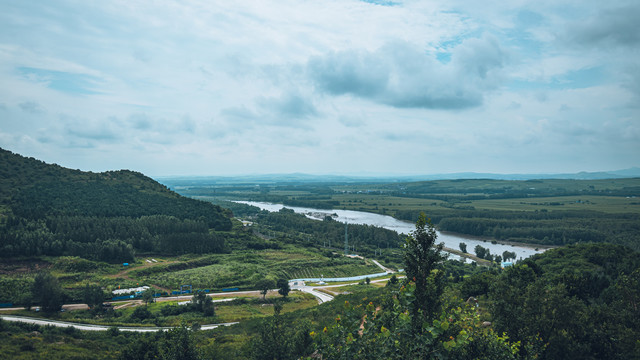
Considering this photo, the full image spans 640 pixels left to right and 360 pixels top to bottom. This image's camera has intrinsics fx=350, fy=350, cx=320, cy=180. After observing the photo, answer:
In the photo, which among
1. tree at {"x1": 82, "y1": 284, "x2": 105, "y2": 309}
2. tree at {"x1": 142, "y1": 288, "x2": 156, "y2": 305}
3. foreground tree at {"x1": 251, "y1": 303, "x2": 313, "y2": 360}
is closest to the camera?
foreground tree at {"x1": 251, "y1": 303, "x2": 313, "y2": 360}

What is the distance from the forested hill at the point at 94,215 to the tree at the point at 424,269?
85.0 metres

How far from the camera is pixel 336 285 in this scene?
7725 centimetres

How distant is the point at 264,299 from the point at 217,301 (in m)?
8.32

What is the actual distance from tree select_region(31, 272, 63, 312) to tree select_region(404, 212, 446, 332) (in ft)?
191

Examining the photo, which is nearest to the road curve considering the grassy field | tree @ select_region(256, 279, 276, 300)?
tree @ select_region(256, 279, 276, 300)

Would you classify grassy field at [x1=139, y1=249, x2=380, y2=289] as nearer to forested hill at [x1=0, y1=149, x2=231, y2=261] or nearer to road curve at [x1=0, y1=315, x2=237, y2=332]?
forested hill at [x1=0, y1=149, x2=231, y2=261]

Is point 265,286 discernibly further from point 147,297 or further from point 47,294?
point 47,294

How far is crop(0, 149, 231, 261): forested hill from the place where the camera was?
7831 centimetres

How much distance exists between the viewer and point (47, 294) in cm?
5078

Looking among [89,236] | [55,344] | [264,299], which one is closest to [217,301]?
[264,299]

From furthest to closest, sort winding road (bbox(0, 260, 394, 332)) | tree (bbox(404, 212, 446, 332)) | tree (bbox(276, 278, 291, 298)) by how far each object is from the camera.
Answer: tree (bbox(276, 278, 291, 298))
winding road (bbox(0, 260, 394, 332))
tree (bbox(404, 212, 446, 332))

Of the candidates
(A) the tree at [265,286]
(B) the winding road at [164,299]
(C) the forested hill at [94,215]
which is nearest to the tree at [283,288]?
(A) the tree at [265,286]

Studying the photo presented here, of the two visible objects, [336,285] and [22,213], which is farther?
[22,213]

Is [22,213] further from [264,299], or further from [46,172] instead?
[264,299]
